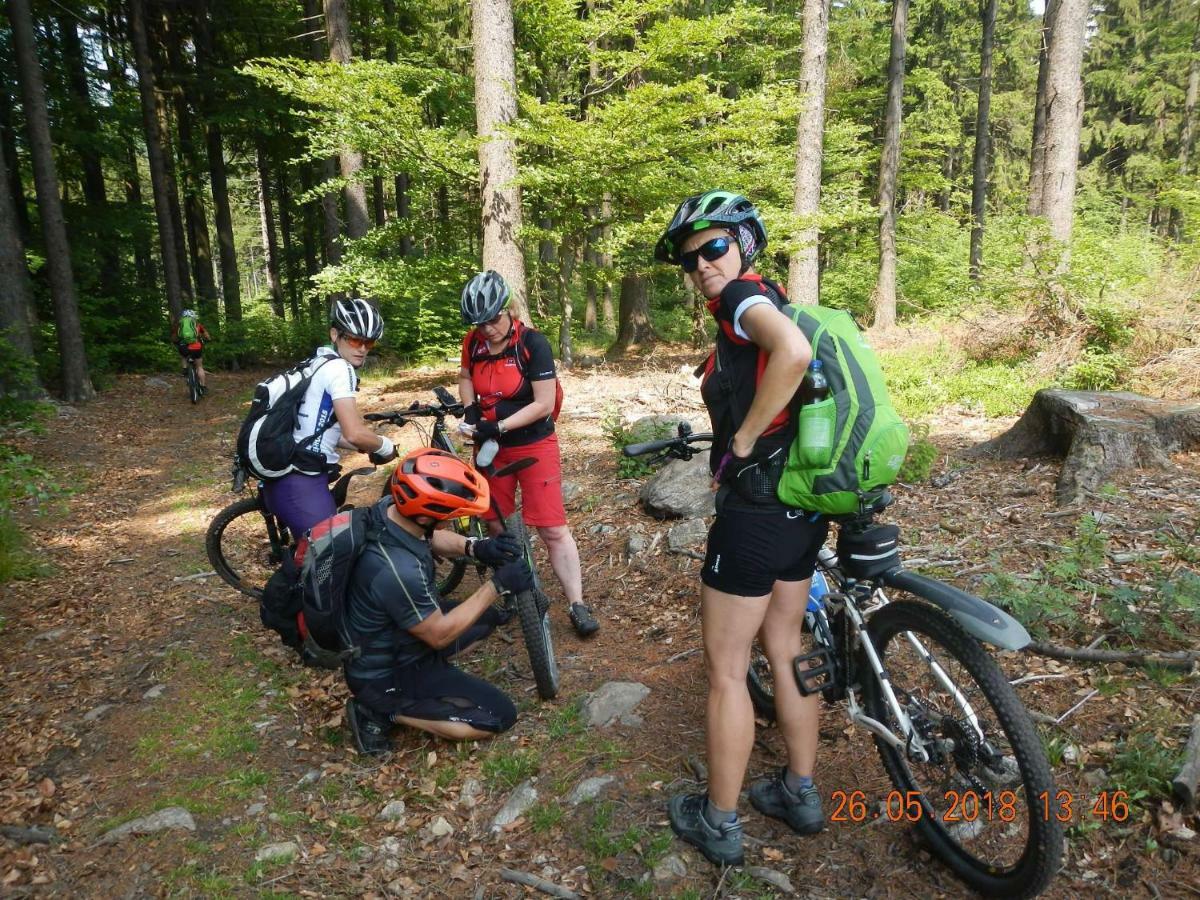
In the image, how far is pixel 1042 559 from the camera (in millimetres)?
4457

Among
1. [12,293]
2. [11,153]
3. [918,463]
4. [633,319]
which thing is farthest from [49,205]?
[918,463]

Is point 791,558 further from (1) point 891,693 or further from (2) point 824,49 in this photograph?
(2) point 824,49

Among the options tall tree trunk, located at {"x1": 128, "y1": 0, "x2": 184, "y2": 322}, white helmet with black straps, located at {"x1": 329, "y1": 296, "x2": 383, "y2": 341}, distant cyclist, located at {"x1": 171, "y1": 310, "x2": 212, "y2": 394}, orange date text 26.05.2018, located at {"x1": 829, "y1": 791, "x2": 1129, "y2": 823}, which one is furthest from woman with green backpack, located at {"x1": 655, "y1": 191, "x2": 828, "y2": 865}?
tall tree trunk, located at {"x1": 128, "y1": 0, "x2": 184, "y2": 322}

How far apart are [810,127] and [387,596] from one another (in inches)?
499

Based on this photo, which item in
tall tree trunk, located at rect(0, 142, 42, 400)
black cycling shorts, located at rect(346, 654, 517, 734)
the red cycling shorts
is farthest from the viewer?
tall tree trunk, located at rect(0, 142, 42, 400)

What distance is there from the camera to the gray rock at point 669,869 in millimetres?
2828

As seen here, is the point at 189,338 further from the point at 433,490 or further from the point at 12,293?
the point at 433,490

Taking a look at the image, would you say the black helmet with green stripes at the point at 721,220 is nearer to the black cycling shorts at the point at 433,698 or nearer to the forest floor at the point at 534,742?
the forest floor at the point at 534,742

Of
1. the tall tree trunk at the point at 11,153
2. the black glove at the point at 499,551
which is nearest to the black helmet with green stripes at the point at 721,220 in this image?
Answer: the black glove at the point at 499,551

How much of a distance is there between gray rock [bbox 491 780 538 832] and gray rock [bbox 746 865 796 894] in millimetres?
1113

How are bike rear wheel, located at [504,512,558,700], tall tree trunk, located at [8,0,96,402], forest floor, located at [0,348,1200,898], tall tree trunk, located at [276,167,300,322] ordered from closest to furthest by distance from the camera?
forest floor, located at [0,348,1200,898] < bike rear wheel, located at [504,512,558,700] < tall tree trunk, located at [8,0,96,402] < tall tree trunk, located at [276,167,300,322]

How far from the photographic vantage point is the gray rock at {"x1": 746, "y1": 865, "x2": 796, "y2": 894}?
9.00ft

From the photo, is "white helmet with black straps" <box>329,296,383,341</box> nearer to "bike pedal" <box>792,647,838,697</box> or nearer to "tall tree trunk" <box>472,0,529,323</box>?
"bike pedal" <box>792,647,838,697</box>

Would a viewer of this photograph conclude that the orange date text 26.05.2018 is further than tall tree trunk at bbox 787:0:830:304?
No
